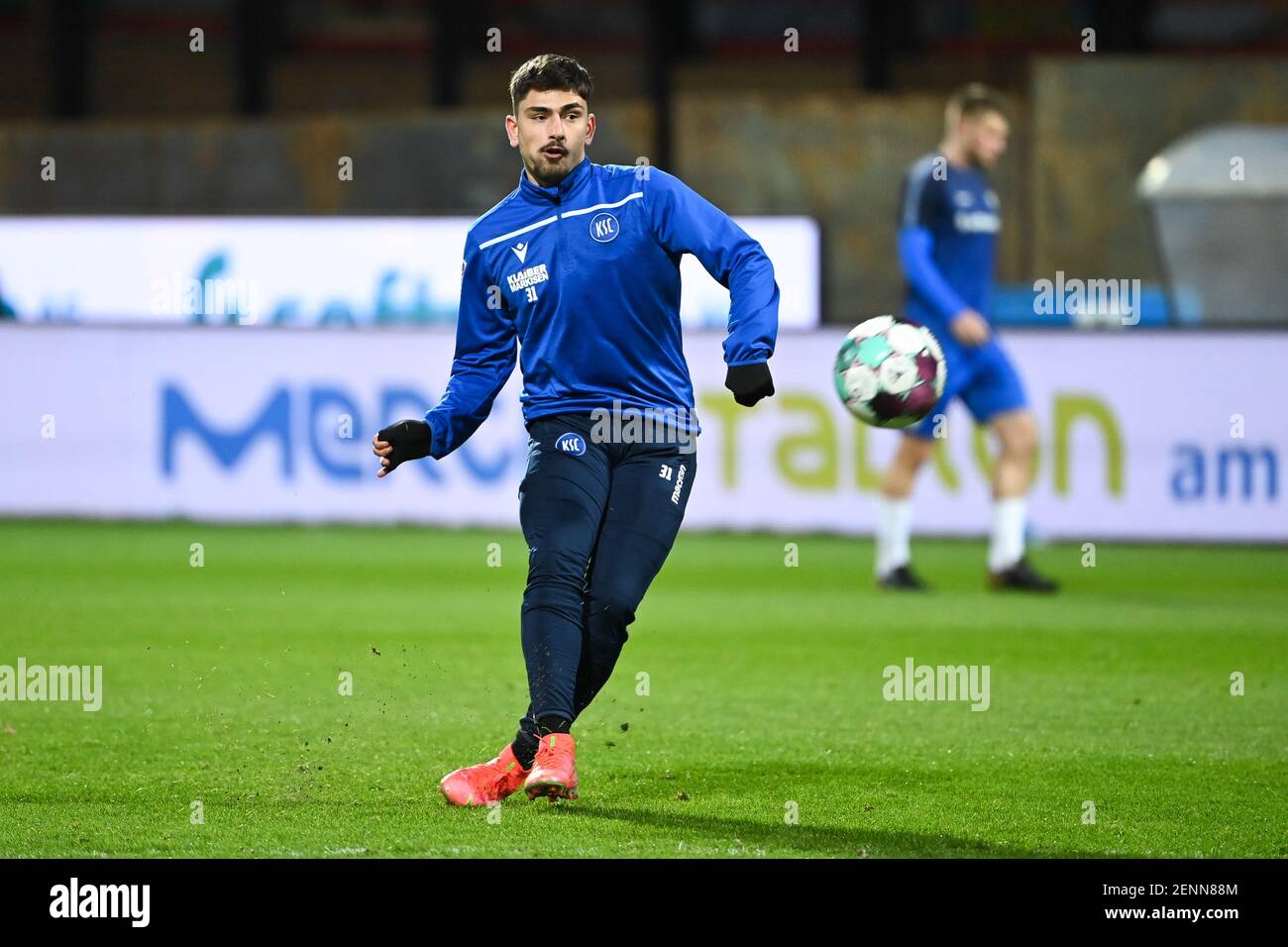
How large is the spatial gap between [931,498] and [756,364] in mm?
8411

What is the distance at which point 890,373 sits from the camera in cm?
658

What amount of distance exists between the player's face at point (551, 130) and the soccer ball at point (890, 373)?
1.50m

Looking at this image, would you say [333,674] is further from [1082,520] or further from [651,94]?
[651,94]

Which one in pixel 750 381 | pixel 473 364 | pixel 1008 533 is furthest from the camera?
pixel 1008 533

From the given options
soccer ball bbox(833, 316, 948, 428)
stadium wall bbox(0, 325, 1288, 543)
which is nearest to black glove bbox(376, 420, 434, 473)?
soccer ball bbox(833, 316, 948, 428)

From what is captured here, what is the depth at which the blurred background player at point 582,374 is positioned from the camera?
5363mm

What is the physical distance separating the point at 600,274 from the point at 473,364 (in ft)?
1.77

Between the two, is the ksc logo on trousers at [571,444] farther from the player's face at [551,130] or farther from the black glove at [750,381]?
the player's face at [551,130]

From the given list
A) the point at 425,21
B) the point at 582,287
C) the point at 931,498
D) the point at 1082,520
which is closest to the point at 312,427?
the point at 931,498

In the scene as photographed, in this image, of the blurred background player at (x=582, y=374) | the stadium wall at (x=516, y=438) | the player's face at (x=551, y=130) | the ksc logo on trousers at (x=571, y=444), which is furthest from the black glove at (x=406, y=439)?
the stadium wall at (x=516, y=438)

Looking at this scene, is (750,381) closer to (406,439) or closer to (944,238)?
(406,439)

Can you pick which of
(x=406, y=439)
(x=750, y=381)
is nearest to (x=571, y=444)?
Result: (x=406, y=439)

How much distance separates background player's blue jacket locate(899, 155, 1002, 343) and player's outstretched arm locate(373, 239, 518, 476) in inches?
200

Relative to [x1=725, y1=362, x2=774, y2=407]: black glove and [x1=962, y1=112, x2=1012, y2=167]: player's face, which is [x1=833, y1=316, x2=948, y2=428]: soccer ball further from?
[x1=962, y1=112, x2=1012, y2=167]: player's face
